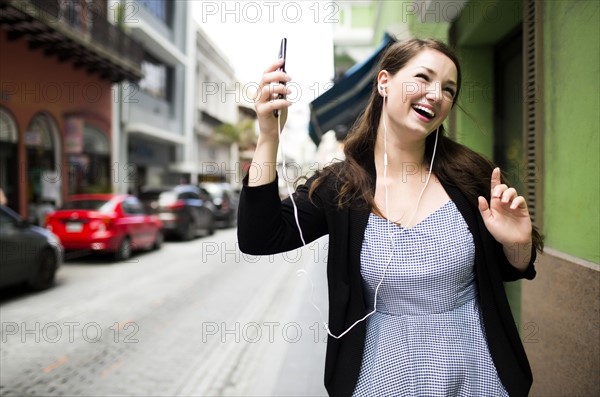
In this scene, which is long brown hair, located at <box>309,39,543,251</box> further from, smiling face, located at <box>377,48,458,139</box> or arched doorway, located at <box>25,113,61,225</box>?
arched doorway, located at <box>25,113,61,225</box>

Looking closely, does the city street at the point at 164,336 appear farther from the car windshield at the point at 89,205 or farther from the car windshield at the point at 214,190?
the car windshield at the point at 214,190

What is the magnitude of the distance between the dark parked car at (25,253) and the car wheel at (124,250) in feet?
9.49

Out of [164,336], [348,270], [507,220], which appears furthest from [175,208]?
[507,220]

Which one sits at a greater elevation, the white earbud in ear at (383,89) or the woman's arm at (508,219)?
the white earbud in ear at (383,89)

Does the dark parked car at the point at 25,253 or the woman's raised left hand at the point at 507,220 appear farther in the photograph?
the dark parked car at the point at 25,253

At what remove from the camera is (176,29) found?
27094 millimetres

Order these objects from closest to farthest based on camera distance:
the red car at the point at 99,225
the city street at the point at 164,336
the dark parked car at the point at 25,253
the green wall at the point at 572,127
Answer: the green wall at the point at 572,127
the city street at the point at 164,336
the dark parked car at the point at 25,253
the red car at the point at 99,225

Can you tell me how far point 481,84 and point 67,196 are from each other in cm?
1515

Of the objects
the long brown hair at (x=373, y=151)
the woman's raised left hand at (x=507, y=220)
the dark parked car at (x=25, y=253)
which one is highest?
the long brown hair at (x=373, y=151)

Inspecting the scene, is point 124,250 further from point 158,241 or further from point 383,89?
point 383,89

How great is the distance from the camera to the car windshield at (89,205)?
1091 cm

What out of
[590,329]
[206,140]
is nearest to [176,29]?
[206,140]

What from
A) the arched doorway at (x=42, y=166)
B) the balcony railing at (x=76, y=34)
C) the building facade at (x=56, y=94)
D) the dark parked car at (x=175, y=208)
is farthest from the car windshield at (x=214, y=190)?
the arched doorway at (x=42, y=166)

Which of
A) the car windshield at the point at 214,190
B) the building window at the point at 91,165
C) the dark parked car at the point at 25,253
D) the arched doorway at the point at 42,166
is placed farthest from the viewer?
the car windshield at the point at 214,190
